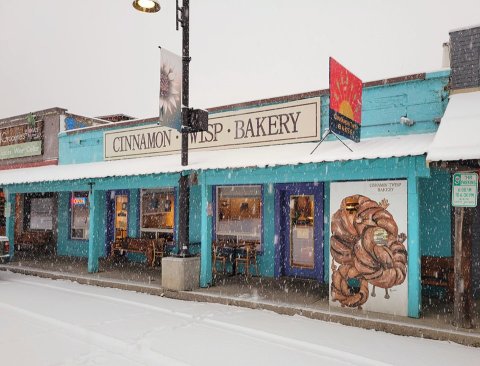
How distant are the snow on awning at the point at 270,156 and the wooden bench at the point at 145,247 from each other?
2.48 meters

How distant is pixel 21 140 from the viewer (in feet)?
58.3

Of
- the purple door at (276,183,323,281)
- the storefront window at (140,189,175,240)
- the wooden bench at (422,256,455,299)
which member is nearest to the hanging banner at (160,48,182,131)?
the purple door at (276,183,323,281)

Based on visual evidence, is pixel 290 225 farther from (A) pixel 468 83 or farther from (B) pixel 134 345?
(B) pixel 134 345

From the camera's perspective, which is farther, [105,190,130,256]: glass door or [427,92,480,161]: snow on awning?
[105,190,130,256]: glass door

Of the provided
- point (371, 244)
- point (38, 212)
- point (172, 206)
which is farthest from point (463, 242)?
point (38, 212)

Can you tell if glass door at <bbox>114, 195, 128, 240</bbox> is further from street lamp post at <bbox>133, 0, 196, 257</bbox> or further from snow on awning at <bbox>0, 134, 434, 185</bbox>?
street lamp post at <bbox>133, 0, 196, 257</bbox>

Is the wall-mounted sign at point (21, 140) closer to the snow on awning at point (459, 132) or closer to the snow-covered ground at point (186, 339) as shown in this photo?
the snow-covered ground at point (186, 339)

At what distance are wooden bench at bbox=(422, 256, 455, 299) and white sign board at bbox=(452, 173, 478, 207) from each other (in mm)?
2213

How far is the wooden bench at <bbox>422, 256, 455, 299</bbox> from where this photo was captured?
8.07 meters

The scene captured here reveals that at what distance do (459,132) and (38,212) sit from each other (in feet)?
54.3

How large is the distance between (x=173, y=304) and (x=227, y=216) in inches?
161

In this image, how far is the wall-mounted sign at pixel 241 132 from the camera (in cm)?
1021

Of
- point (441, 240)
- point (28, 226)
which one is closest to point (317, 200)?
point (441, 240)

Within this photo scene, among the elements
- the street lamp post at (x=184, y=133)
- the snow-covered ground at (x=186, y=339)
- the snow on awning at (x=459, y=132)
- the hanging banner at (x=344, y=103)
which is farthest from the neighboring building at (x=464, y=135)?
the street lamp post at (x=184, y=133)
